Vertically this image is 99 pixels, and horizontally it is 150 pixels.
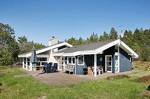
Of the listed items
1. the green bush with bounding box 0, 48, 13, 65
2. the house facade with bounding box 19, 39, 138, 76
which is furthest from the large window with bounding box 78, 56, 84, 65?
the green bush with bounding box 0, 48, 13, 65

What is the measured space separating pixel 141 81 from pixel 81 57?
34.9ft

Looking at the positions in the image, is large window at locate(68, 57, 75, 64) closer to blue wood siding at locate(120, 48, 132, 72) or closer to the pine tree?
blue wood siding at locate(120, 48, 132, 72)

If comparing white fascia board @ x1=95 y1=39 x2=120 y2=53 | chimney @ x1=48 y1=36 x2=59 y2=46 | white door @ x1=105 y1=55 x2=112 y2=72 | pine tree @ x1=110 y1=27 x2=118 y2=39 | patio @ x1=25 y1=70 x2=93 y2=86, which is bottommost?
patio @ x1=25 y1=70 x2=93 y2=86

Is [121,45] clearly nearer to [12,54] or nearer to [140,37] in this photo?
[12,54]

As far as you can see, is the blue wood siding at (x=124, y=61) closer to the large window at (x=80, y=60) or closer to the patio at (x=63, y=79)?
the large window at (x=80, y=60)

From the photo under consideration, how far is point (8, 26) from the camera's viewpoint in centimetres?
6138

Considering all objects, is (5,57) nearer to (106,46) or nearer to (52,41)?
(52,41)

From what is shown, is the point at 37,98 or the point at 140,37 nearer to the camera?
the point at 37,98

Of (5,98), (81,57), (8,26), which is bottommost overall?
(5,98)

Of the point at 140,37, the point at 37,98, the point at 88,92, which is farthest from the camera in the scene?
the point at 140,37

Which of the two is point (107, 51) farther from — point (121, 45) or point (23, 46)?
point (23, 46)

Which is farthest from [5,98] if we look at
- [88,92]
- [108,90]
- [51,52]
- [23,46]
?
[23,46]

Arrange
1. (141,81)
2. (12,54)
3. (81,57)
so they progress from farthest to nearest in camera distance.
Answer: (12,54), (81,57), (141,81)

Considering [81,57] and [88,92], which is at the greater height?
[81,57]
